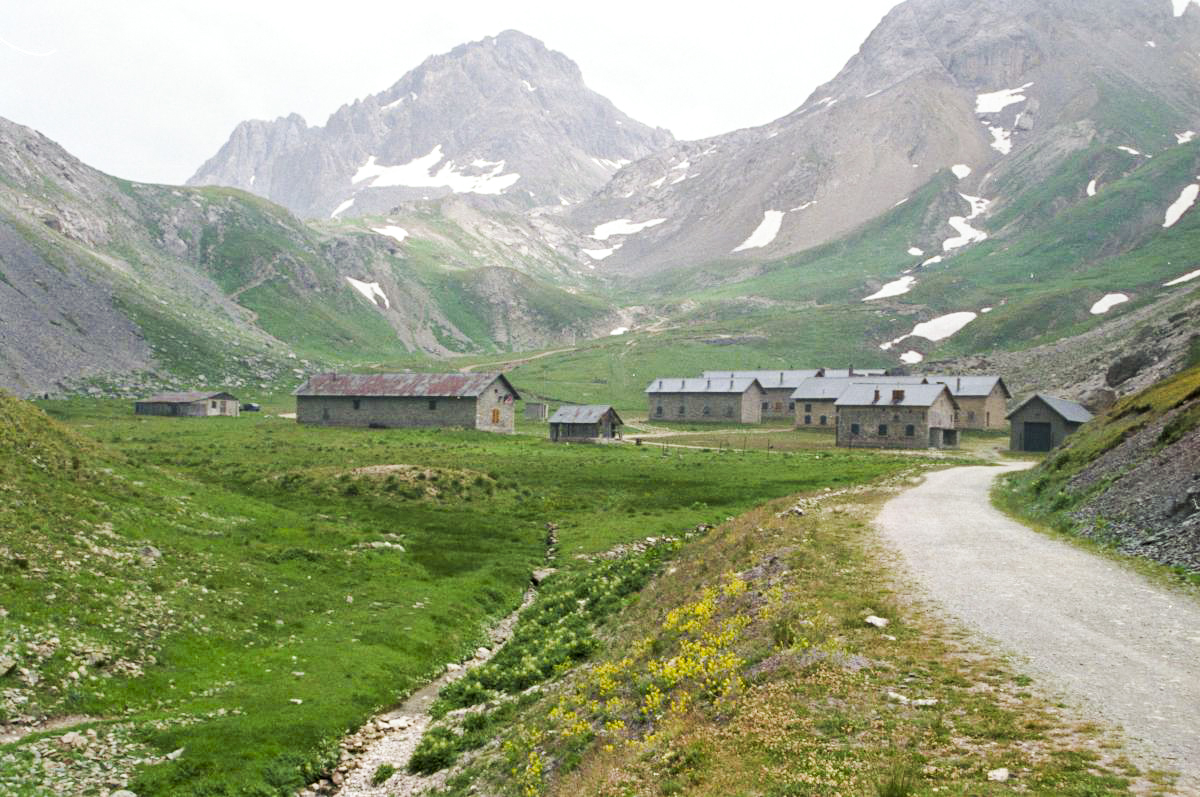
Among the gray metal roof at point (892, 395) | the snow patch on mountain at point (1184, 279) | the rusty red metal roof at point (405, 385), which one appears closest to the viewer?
the gray metal roof at point (892, 395)

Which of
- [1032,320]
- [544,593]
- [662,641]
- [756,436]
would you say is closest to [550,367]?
[756,436]

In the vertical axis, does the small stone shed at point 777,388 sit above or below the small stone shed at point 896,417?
above

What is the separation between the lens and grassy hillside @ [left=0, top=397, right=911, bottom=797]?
19.0m

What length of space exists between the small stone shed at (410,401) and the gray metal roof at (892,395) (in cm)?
4646

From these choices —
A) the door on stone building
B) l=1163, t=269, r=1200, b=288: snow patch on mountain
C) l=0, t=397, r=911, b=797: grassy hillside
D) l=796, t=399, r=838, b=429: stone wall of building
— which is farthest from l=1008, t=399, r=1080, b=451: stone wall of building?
l=1163, t=269, r=1200, b=288: snow patch on mountain

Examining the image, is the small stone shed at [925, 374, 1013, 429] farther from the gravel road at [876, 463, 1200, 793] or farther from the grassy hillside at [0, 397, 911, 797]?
the gravel road at [876, 463, 1200, 793]

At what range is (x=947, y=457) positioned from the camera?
85.6m

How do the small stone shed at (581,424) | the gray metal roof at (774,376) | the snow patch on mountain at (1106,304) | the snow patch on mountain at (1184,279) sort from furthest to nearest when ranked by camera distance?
the snow patch on mountain at (1106,304) → the snow patch on mountain at (1184,279) → the gray metal roof at (774,376) → the small stone shed at (581,424)

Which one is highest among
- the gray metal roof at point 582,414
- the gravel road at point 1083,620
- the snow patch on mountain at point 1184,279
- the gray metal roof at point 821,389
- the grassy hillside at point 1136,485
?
the snow patch on mountain at point 1184,279

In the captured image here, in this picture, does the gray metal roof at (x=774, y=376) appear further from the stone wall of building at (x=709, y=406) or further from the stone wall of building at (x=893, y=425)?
the stone wall of building at (x=893, y=425)

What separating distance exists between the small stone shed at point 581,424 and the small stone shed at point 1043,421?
1934 inches

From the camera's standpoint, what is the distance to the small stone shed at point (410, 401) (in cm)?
10469

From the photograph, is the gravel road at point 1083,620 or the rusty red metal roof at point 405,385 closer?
the gravel road at point 1083,620

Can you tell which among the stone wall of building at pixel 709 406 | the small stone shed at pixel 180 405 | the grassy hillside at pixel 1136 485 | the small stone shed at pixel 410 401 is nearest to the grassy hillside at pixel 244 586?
the grassy hillside at pixel 1136 485
